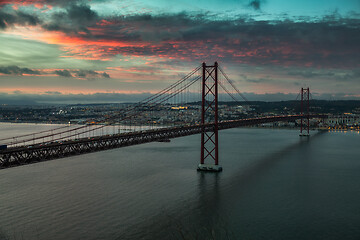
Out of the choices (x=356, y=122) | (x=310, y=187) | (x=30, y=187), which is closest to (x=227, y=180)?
(x=310, y=187)

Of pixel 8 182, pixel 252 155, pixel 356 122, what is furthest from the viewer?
pixel 356 122

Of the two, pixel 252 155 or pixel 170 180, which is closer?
pixel 170 180

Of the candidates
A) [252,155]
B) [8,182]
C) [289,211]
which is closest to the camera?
[289,211]

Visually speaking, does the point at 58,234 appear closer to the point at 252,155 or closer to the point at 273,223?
the point at 273,223

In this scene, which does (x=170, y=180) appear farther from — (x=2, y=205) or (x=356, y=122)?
(x=356, y=122)

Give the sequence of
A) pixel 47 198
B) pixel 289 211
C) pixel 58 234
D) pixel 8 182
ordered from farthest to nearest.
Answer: pixel 8 182 → pixel 47 198 → pixel 289 211 → pixel 58 234

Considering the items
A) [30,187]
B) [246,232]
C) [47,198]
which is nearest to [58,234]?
[47,198]
